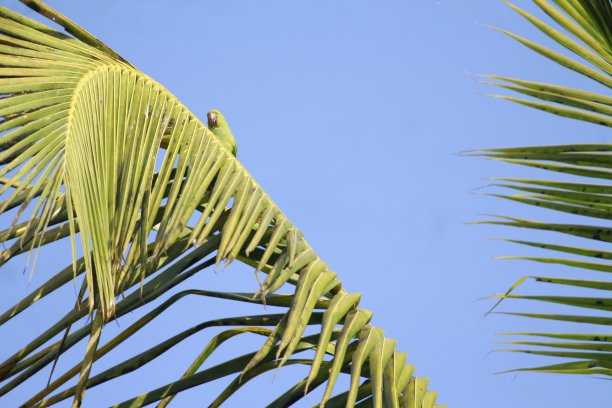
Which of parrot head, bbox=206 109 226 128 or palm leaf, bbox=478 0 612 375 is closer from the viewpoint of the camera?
palm leaf, bbox=478 0 612 375

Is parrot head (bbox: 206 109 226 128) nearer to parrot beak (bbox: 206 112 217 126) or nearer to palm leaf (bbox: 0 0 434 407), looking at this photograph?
parrot beak (bbox: 206 112 217 126)

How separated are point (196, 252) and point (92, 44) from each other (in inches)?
27.1

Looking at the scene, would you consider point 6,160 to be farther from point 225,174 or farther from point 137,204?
point 225,174

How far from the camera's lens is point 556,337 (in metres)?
1.68

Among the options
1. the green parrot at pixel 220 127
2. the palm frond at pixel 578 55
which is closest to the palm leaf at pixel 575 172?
the palm frond at pixel 578 55

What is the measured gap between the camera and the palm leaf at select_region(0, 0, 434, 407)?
73.9 inches

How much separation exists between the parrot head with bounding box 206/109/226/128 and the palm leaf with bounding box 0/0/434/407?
37.5 inches

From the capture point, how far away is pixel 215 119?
3.34m

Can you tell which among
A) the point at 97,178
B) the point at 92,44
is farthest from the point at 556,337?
the point at 92,44

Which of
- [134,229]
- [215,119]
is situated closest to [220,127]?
[215,119]

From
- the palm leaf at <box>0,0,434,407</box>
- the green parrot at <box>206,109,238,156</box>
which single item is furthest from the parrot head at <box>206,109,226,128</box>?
the palm leaf at <box>0,0,434,407</box>

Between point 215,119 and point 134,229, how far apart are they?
136cm

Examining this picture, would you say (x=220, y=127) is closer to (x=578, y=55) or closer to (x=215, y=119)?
(x=215, y=119)

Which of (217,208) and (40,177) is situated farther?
(217,208)
